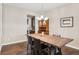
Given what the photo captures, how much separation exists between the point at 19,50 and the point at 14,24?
540 mm

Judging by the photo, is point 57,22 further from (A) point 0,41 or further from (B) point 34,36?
(A) point 0,41

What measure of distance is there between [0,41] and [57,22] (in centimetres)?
119

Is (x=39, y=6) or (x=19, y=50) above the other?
(x=39, y=6)

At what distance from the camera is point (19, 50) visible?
1741mm

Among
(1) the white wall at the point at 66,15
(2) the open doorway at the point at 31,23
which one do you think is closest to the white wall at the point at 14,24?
(2) the open doorway at the point at 31,23

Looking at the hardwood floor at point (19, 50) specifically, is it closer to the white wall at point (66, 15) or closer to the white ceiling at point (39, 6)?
the white wall at point (66, 15)

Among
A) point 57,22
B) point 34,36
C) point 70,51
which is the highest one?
point 57,22

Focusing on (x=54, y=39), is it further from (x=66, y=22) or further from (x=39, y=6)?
(x=39, y=6)

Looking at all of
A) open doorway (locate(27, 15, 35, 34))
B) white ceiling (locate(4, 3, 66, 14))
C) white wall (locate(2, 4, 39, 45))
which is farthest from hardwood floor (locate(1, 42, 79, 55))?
white ceiling (locate(4, 3, 66, 14))

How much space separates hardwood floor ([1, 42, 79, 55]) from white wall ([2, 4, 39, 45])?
0.30 feet

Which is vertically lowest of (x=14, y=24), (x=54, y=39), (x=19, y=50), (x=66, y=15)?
(x=19, y=50)

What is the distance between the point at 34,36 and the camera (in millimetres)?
1801

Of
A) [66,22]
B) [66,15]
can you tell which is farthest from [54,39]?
[66,15]

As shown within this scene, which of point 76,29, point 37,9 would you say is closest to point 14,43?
point 37,9
